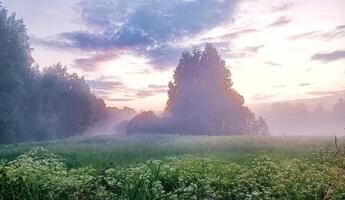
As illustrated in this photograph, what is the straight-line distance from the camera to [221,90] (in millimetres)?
50812

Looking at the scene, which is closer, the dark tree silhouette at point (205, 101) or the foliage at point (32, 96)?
the foliage at point (32, 96)

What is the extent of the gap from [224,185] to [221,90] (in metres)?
40.8

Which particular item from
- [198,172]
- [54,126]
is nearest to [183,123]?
[54,126]

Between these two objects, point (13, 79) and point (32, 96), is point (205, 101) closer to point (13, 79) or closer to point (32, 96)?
point (32, 96)

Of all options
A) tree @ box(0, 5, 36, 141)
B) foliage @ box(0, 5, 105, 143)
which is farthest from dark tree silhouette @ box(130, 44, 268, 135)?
tree @ box(0, 5, 36, 141)

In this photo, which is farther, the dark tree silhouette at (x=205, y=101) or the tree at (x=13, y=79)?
the dark tree silhouette at (x=205, y=101)

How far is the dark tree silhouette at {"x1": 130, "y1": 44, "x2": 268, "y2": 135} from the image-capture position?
1951 inches

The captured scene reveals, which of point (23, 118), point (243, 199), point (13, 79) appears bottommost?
point (243, 199)

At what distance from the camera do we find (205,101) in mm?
50031

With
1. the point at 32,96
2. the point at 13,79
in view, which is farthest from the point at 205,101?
the point at 13,79

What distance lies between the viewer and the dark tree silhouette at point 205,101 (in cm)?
4956

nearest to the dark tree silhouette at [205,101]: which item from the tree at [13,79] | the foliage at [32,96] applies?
the foliage at [32,96]

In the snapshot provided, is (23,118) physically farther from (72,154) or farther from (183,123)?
(72,154)

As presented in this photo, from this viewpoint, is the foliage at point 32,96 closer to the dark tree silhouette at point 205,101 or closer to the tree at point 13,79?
the tree at point 13,79
